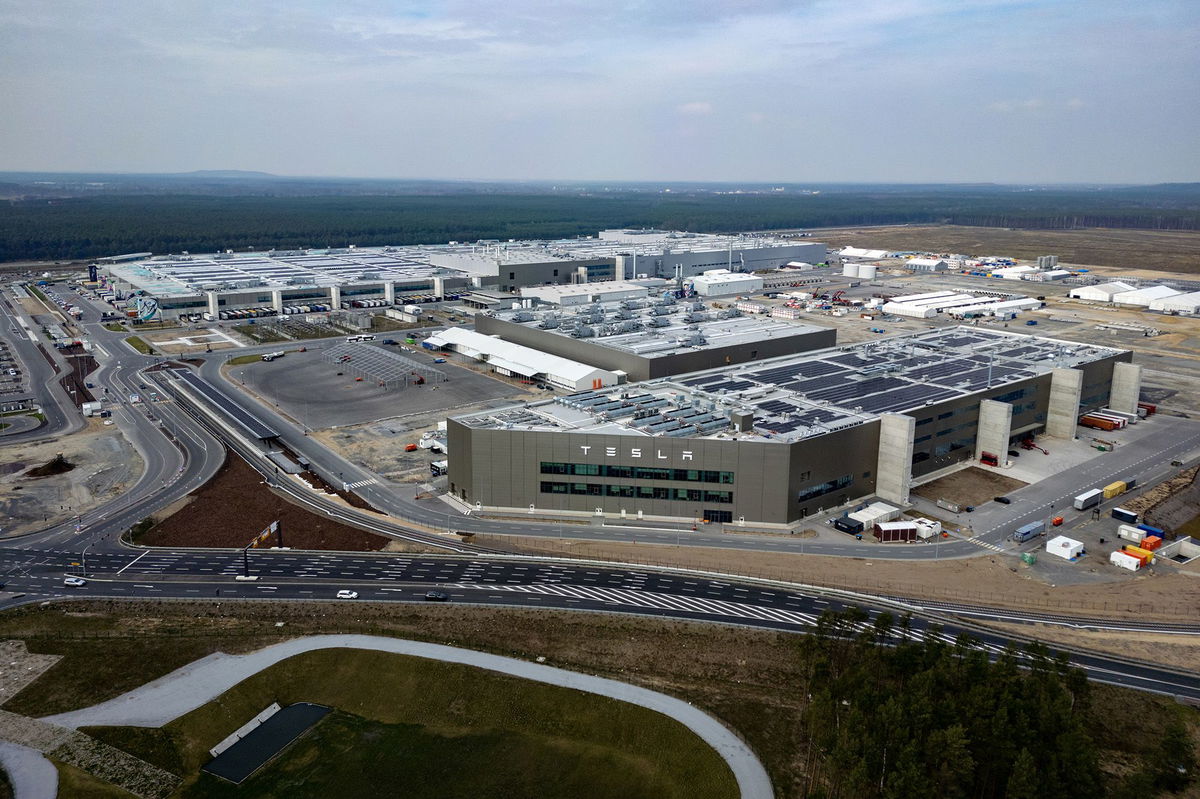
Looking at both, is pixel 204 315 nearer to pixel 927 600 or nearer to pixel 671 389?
pixel 671 389

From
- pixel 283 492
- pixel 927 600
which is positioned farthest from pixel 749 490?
pixel 283 492

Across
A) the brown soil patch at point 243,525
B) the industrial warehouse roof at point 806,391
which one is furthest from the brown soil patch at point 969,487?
the brown soil patch at point 243,525

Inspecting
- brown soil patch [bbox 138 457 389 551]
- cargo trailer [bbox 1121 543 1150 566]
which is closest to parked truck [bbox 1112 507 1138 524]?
cargo trailer [bbox 1121 543 1150 566]

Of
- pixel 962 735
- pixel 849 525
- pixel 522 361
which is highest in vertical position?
pixel 522 361

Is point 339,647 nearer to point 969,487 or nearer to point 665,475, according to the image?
point 665,475

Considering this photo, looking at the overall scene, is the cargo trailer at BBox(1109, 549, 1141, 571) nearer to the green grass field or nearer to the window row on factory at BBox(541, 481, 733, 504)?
the window row on factory at BBox(541, 481, 733, 504)

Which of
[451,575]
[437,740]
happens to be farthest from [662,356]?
[437,740]

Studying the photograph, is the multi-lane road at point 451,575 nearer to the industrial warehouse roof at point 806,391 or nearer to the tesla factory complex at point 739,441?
the tesla factory complex at point 739,441
